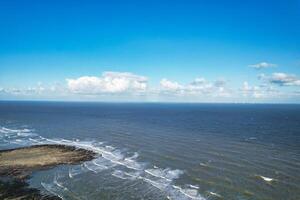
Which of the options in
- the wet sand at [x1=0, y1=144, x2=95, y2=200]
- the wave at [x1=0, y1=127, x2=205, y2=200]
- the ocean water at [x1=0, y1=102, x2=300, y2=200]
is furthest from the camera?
the wet sand at [x1=0, y1=144, x2=95, y2=200]

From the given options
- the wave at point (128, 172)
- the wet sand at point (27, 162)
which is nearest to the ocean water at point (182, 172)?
the wave at point (128, 172)

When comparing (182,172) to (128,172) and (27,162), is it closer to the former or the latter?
(128,172)

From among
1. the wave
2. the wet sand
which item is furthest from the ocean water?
the wet sand

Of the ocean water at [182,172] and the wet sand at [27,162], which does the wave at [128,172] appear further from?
the wet sand at [27,162]

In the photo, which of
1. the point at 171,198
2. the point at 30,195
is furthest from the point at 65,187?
the point at 171,198

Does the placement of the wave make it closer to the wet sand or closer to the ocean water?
the ocean water

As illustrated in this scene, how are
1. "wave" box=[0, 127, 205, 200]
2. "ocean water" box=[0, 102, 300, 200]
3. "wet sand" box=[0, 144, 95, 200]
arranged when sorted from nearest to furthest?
1. "ocean water" box=[0, 102, 300, 200]
2. "wave" box=[0, 127, 205, 200]
3. "wet sand" box=[0, 144, 95, 200]

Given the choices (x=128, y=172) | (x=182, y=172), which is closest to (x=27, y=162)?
(x=128, y=172)

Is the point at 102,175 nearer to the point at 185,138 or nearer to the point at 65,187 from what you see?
the point at 65,187
